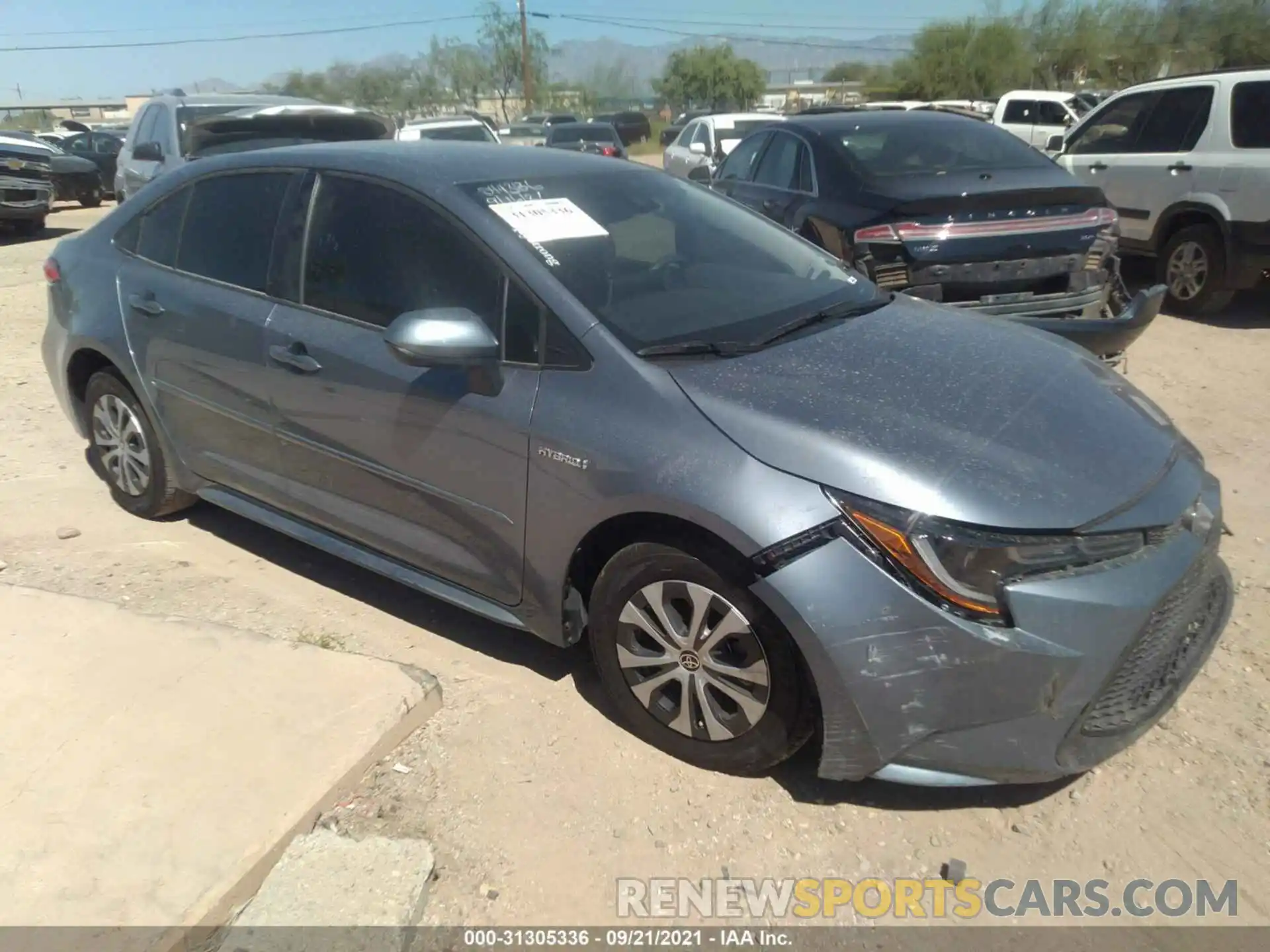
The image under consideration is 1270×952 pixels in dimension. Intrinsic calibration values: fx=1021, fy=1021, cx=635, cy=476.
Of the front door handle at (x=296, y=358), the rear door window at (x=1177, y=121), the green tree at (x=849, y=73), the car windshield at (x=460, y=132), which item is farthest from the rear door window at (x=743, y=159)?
the green tree at (x=849, y=73)

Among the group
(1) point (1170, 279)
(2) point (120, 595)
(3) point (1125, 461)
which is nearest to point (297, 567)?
(2) point (120, 595)

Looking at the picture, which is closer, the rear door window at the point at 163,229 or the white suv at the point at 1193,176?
the rear door window at the point at 163,229

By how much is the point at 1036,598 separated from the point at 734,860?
101cm

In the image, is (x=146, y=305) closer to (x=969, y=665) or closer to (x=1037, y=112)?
(x=969, y=665)

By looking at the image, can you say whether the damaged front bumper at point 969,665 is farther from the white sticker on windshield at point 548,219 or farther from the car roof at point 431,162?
the car roof at point 431,162

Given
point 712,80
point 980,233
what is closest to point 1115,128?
point 980,233

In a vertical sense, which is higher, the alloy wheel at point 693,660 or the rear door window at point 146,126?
the rear door window at point 146,126

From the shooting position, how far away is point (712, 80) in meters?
63.8

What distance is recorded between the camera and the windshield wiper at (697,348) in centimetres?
294

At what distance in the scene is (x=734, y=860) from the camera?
104 inches

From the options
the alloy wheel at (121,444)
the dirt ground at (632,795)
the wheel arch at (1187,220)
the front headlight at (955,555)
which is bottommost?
the dirt ground at (632,795)

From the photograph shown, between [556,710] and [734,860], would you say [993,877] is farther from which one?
[556,710]

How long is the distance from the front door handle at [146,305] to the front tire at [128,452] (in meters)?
0.39

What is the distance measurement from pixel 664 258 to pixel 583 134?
20207 mm
